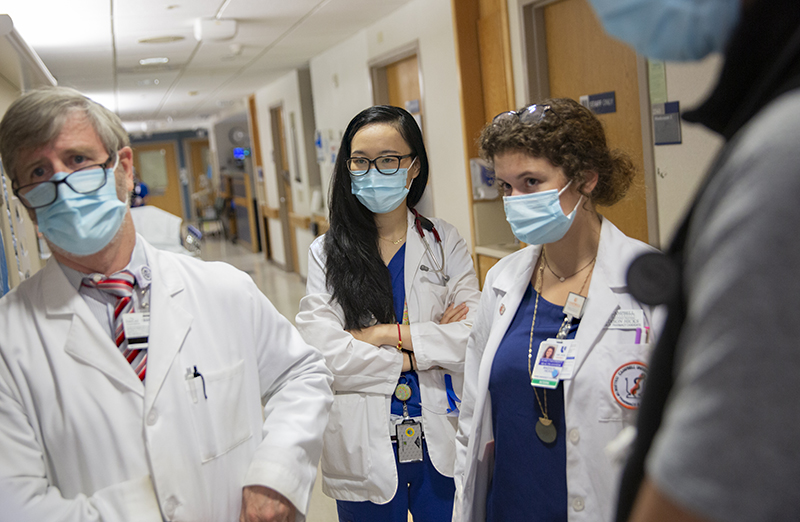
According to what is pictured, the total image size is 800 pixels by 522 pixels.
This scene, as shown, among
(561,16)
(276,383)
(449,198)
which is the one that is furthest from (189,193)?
(276,383)

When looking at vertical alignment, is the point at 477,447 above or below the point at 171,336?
below

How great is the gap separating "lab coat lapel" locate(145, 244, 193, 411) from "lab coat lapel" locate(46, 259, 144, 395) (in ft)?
0.12

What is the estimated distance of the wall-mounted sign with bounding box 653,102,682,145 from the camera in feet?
8.68

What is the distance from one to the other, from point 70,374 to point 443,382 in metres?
1.15

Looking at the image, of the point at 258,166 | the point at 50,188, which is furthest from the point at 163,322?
the point at 258,166

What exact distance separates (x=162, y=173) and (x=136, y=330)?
2349 centimetres

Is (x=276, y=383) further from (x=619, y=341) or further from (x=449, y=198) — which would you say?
(x=449, y=198)

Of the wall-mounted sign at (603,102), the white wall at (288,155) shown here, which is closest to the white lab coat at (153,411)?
the wall-mounted sign at (603,102)

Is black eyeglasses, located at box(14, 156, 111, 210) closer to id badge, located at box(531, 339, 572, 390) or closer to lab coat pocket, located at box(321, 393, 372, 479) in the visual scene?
lab coat pocket, located at box(321, 393, 372, 479)

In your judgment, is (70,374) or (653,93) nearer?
(70,374)

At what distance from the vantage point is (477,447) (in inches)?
62.7

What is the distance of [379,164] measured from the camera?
218 centimetres

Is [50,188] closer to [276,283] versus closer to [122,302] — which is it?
[122,302]

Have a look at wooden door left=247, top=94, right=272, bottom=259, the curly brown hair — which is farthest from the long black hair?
wooden door left=247, top=94, right=272, bottom=259
